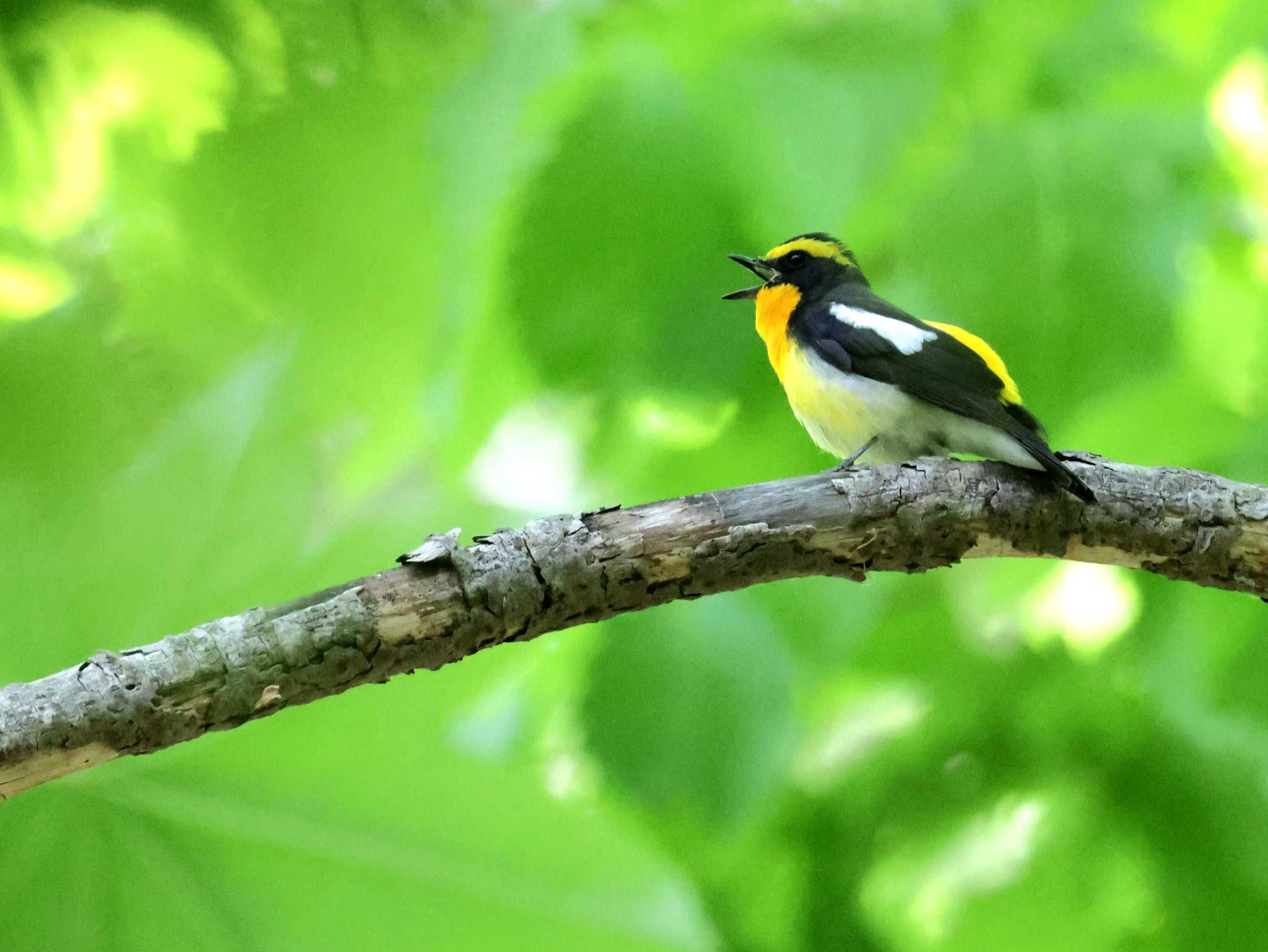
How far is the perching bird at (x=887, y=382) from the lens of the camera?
0.63 m

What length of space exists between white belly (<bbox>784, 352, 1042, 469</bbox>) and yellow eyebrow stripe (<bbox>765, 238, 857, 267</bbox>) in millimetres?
113

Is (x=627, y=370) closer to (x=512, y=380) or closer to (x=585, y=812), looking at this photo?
(x=512, y=380)

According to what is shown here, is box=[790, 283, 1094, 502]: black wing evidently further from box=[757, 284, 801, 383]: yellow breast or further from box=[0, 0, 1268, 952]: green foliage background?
box=[0, 0, 1268, 952]: green foliage background

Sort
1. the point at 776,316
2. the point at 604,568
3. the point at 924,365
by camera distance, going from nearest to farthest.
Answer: the point at 604,568, the point at 924,365, the point at 776,316

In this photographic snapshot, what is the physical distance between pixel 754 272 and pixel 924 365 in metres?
0.20

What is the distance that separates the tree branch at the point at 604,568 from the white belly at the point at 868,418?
0.09 m

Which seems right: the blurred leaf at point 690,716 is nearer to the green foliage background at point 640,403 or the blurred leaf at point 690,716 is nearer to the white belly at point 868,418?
the green foliage background at point 640,403

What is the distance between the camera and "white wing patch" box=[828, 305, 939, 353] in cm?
67

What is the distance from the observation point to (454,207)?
2.70ft

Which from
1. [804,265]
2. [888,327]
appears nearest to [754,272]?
[804,265]

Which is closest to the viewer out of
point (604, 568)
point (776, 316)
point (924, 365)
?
point (604, 568)

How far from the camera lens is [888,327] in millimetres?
691

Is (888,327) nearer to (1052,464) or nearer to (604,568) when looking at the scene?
(1052,464)

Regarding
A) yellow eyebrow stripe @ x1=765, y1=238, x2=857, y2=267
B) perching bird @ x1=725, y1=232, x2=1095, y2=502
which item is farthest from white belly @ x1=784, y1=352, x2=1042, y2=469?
→ yellow eyebrow stripe @ x1=765, y1=238, x2=857, y2=267
